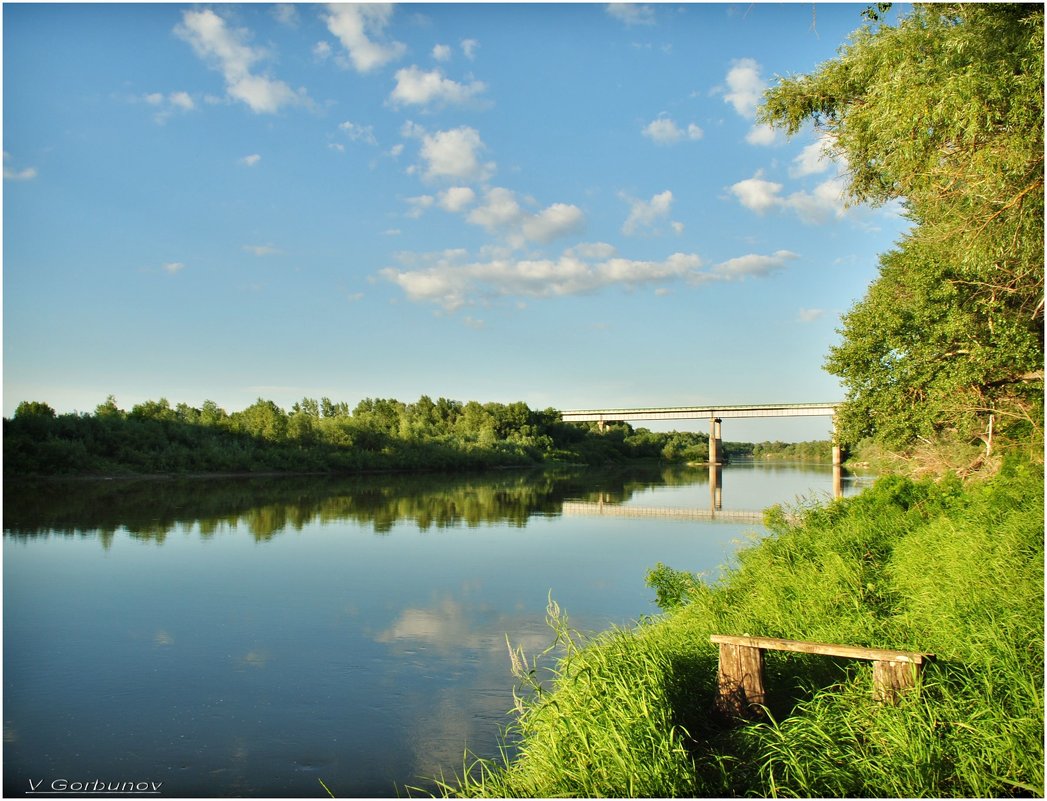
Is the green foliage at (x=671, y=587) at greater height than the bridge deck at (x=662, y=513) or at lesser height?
greater

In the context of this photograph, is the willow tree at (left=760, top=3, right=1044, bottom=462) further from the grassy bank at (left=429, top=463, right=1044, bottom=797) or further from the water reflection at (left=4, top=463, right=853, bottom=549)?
the water reflection at (left=4, top=463, right=853, bottom=549)

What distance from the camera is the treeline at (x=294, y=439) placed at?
135ft

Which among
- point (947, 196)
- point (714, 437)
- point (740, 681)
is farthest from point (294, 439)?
point (740, 681)

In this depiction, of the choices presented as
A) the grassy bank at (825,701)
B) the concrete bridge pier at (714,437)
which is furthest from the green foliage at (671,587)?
the concrete bridge pier at (714,437)

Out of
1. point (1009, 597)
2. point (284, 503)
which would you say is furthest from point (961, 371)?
point (284, 503)

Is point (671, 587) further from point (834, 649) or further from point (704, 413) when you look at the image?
point (704, 413)

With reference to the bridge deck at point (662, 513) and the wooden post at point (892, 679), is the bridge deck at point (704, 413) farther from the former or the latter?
the wooden post at point (892, 679)

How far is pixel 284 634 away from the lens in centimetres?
1089

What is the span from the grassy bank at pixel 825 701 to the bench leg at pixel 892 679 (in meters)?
0.10

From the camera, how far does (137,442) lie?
45625 mm

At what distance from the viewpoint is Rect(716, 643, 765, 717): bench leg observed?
5668mm

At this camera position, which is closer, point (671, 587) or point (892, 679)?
point (892, 679)

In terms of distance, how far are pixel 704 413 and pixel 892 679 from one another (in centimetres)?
7181

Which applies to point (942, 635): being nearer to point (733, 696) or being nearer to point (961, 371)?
point (733, 696)
